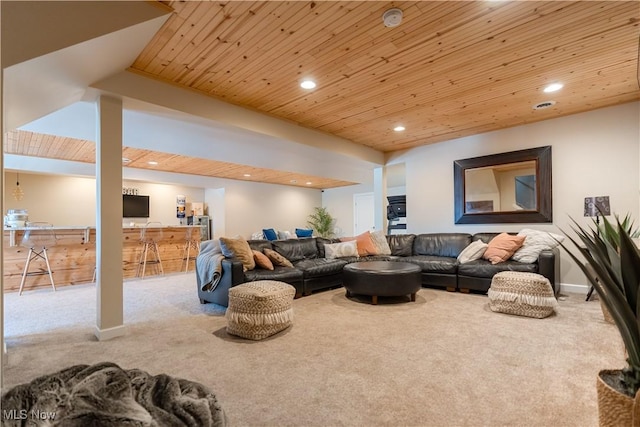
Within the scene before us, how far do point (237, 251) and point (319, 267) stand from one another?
1205 mm

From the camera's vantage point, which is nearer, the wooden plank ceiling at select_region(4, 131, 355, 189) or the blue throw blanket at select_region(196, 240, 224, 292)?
the blue throw blanket at select_region(196, 240, 224, 292)

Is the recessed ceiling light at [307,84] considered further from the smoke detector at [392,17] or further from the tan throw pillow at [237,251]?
the tan throw pillow at [237,251]

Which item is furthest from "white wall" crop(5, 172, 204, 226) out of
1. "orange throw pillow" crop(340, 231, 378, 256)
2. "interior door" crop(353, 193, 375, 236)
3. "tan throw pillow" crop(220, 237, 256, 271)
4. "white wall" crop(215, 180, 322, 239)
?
"interior door" crop(353, 193, 375, 236)

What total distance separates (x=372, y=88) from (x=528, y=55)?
1.46 m

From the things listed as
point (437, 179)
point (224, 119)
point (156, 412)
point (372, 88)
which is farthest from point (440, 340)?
point (437, 179)

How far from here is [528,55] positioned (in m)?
2.73

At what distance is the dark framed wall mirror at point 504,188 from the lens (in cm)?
454

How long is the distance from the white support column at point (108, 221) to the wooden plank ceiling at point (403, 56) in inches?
24.6

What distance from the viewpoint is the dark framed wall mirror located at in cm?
454

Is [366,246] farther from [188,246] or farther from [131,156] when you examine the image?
[131,156]

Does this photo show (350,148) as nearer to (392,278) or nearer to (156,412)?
(392,278)

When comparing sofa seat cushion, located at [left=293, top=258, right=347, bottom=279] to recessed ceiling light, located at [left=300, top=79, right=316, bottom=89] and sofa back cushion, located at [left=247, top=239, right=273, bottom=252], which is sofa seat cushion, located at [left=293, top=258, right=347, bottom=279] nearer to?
sofa back cushion, located at [left=247, top=239, right=273, bottom=252]

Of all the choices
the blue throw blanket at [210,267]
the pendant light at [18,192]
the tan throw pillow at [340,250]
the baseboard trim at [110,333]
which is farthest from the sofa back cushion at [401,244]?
the pendant light at [18,192]

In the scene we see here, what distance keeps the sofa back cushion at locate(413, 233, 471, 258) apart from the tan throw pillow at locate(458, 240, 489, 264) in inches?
13.7
